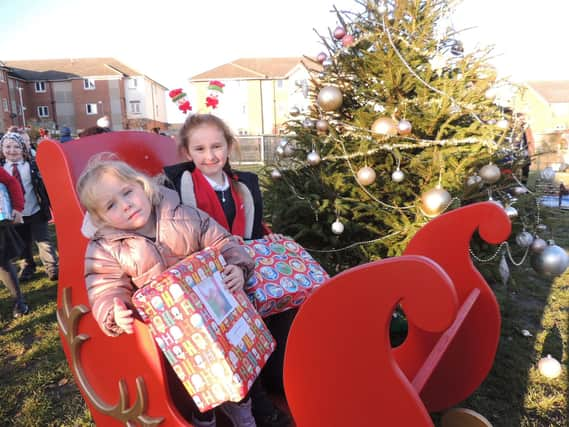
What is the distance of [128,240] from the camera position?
156 cm

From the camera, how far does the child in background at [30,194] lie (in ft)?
13.8

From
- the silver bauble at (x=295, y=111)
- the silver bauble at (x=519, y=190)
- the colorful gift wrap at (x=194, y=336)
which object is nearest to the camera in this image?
the colorful gift wrap at (x=194, y=336)

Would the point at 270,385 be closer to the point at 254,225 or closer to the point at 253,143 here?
the point at 254,225

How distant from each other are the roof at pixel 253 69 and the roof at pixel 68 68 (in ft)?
27.4

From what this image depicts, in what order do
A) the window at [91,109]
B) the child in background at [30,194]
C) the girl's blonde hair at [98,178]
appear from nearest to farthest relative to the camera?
the girl's blonde hair at [98,178] < the child in background at [30,194] < the window at [91,109]

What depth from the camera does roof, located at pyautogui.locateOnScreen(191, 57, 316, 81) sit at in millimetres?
34062

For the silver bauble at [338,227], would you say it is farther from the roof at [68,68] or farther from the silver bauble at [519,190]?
the roof at [68,68]

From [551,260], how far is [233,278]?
2.36 m

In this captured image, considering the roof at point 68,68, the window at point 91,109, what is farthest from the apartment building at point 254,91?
the window at point 91,109

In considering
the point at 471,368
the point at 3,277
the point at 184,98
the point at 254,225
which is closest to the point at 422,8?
the point at 184,98

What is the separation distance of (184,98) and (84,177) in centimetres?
97

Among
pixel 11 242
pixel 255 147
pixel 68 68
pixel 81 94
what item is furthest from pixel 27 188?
pixel 68 68

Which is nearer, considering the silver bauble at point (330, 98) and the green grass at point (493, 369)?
the green grass at point (493, 369)

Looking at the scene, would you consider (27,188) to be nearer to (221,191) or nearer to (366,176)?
(221,191)
